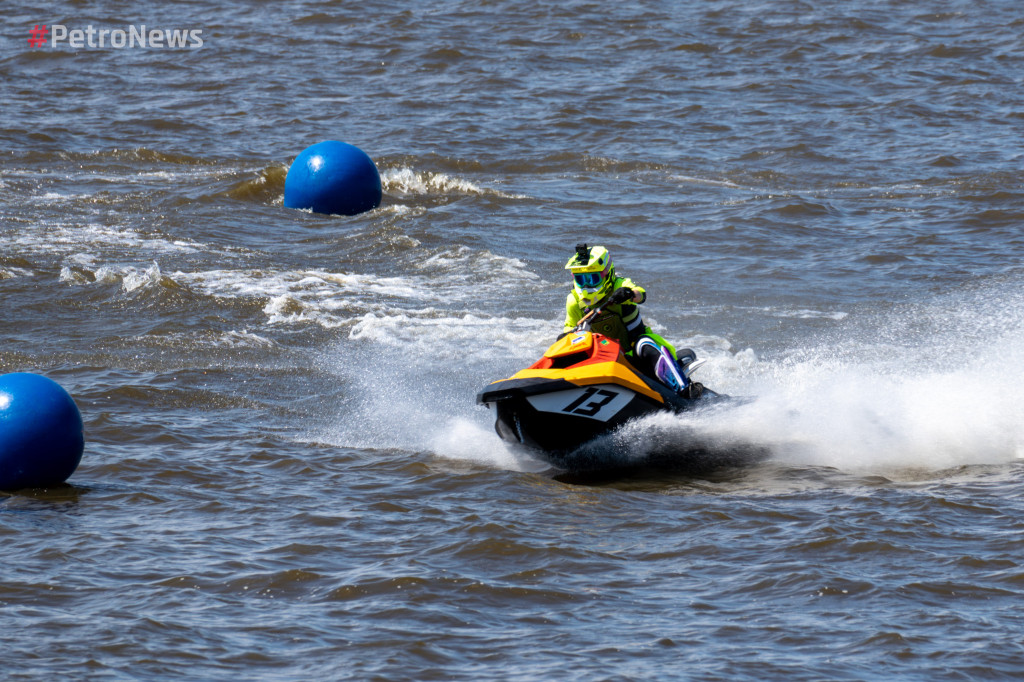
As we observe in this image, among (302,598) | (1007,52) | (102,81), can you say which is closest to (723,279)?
(302,598)

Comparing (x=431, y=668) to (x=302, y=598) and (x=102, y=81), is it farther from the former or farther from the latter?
(x=102, y=81)

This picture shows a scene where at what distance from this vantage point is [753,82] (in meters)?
26.5

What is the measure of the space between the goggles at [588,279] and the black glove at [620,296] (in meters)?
0.16

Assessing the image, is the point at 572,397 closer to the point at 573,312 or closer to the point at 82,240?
the point at 573,312

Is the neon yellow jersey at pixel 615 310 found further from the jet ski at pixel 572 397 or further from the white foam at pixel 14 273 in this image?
the white foam at pixel 14 273

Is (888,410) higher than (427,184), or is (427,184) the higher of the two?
(427,184)

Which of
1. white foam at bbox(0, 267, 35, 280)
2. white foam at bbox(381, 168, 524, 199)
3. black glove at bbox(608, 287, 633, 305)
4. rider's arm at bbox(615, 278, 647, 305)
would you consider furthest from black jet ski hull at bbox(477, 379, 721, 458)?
white foam at bbox(381, 168, 524, 199)

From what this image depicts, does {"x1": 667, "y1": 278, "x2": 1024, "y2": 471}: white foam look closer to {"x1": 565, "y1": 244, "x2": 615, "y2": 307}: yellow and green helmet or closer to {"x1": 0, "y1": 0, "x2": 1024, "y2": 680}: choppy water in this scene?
{"x1": 0, "y1": 0, "x2": 1024, "y2": 680}: choppy water

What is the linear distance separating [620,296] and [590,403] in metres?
0.95

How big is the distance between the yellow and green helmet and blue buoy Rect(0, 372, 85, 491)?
3.73m

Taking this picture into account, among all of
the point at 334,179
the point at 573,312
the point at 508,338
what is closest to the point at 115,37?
the point at 334,179

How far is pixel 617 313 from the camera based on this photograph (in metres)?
9.90

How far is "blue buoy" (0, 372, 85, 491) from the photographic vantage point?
853 centimetres

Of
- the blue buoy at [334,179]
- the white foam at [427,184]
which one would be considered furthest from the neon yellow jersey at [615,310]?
the white foam at [427,184]
